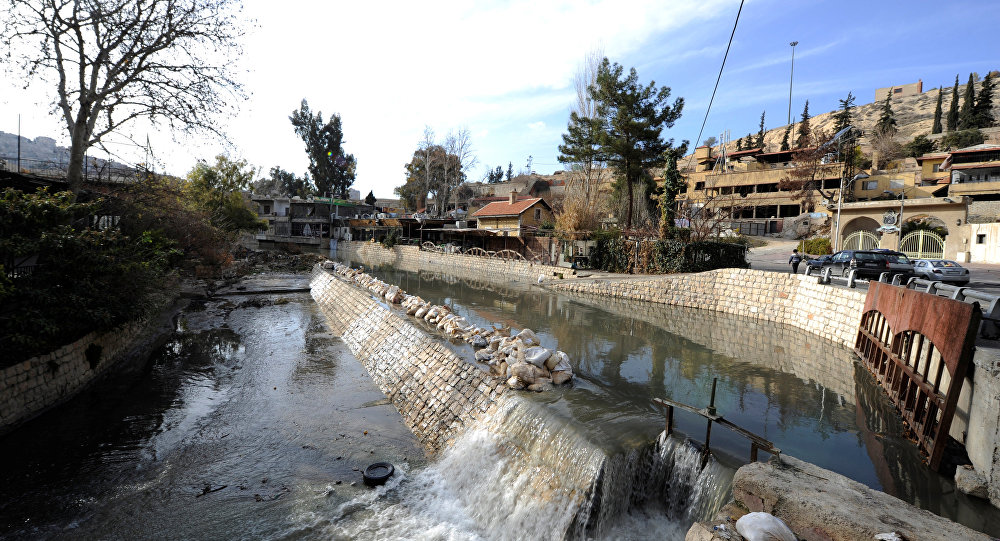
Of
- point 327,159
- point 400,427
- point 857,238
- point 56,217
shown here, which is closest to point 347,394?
point 400,427

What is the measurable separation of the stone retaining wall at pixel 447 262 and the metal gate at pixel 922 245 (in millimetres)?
22145

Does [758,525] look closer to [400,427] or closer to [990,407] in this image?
[990,407]

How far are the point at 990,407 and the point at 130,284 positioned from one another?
15.8m

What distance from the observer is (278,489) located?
6.72 m

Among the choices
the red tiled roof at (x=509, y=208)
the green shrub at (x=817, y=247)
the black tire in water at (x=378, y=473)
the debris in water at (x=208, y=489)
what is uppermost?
the red tiled roof at (x=509, y=208)

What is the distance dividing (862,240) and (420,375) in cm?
3392

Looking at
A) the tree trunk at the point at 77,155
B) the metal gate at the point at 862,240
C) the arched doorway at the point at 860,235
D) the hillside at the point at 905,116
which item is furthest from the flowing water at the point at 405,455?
the hillside at the point at 905,116

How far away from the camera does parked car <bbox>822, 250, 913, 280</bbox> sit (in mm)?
18578

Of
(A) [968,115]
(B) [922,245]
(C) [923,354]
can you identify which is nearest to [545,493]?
(C) [923,354]

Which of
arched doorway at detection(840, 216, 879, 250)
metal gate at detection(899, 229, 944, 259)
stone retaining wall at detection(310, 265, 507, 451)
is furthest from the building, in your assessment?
metal gate at detection(899, 229, 944, 259)

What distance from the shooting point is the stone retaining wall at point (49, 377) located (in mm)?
7531

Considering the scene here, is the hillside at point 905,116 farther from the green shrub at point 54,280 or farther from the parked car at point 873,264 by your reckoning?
the green shrub at point 54,280

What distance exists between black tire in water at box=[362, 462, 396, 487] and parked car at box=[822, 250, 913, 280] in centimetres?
1889

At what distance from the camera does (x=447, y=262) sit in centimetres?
3981
